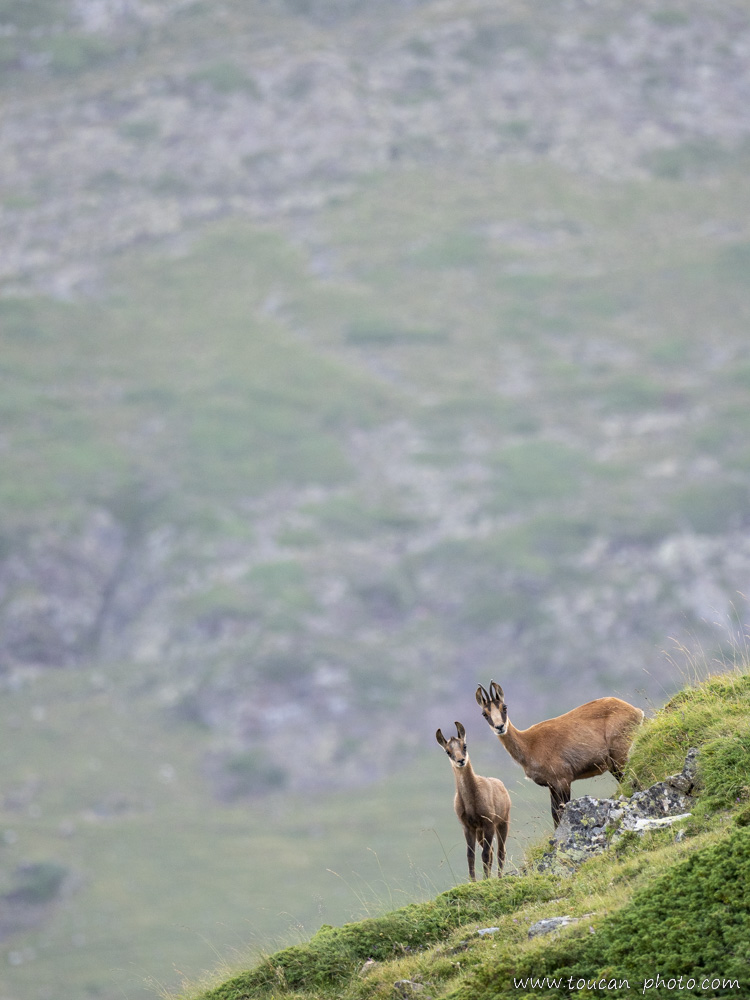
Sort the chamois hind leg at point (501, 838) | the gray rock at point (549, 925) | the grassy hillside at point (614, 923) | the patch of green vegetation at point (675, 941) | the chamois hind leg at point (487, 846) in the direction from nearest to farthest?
the patch of green vegetation at point (675, 941) → the grassy hillside at point (614, 923) → the gray rock at point (549, 925) → the chamois hind leg at point (487, 846) → the chamois hind leg at point (501, 838)

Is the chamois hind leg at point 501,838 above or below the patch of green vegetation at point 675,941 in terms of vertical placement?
above

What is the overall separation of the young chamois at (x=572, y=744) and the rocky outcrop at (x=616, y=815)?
101cm

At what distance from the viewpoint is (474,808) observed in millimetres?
18312

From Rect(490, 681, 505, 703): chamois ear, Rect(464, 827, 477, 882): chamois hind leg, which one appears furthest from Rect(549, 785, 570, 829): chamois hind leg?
Rect(464, 827, 477, 882): chamois hind leg

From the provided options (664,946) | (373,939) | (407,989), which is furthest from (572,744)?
(664,946)

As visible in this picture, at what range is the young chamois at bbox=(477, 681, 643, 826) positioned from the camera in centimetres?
1717

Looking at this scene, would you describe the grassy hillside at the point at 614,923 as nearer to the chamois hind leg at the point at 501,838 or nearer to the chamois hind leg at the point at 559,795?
the chamois hind leg at the point at 559,795

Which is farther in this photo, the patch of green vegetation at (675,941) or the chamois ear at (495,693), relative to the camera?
the chamois ear at (495,693)

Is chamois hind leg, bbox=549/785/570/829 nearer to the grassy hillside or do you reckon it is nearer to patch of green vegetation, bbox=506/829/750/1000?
the grassy hillside

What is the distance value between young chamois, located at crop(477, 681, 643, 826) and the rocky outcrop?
101cm

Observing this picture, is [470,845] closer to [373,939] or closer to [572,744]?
[572,744]

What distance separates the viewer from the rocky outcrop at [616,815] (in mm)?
15062

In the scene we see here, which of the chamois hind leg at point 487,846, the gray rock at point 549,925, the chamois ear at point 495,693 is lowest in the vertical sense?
the gray rock at point 549,925

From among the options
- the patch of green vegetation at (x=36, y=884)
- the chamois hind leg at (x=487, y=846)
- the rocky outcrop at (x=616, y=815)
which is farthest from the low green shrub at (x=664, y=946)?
the patch of green vegetation at (x=36, y=884)
